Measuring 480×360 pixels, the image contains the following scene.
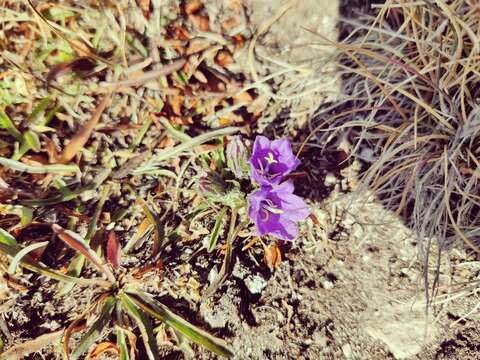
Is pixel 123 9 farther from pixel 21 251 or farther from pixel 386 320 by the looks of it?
pixel 386 320

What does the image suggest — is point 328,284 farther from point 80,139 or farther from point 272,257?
point 80,139

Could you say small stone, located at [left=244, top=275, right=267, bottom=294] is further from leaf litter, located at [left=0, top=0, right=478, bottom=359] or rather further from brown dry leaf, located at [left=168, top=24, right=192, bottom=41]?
brown dry leaf, located at [left=168, top=24, right=192, bottom=41]

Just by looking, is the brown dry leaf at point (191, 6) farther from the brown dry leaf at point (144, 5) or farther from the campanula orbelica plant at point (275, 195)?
the campanula orbelica plant at point (275, 195)

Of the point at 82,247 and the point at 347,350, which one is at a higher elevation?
the point at 82,247

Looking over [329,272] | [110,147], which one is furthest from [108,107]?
[329,272]

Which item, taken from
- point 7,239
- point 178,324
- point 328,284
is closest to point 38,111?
point 7,239

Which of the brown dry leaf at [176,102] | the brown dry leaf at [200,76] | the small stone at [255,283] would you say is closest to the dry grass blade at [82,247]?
the small stone at [255,283]
